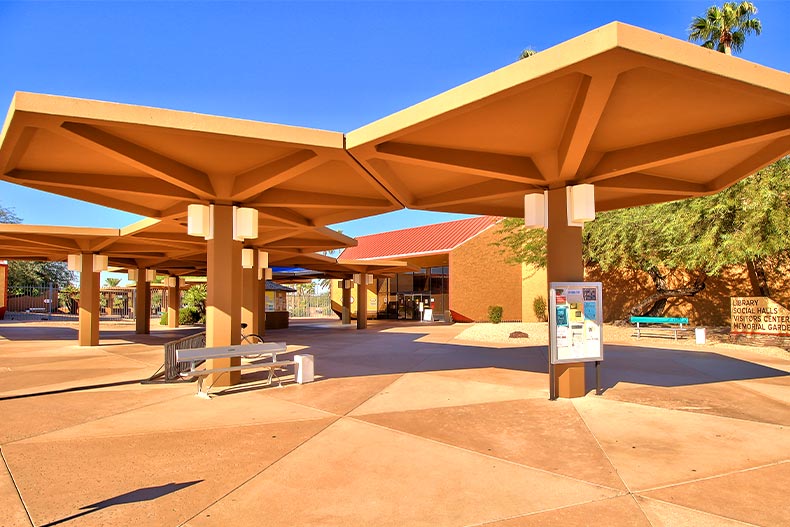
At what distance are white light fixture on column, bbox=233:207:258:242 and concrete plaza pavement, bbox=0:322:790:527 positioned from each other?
303 centimetres

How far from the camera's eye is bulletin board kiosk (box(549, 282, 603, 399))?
8.00 meters

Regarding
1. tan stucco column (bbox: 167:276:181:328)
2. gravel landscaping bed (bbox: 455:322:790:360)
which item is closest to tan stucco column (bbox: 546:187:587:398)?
gravel landscaping bed (bbox: 455:322:790:360)

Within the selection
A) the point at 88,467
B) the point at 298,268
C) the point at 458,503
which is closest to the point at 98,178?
the point at 88,467

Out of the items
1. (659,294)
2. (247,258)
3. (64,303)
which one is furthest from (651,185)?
(64,303)

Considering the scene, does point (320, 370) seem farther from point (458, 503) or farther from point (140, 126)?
point (458, 503)

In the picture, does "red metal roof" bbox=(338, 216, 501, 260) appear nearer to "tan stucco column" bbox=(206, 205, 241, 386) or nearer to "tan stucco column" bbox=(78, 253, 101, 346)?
"tan stucco column" bbox=(78, 253, 101, 346)

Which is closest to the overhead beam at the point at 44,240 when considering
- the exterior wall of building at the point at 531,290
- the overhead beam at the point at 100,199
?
the overhead beam at the point at 100,199

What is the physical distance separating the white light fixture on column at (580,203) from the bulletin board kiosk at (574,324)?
3.66 ft

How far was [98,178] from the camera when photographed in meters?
8.84

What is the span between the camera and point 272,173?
8352mm

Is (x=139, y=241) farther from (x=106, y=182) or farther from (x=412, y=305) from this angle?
(x=412, y=305)

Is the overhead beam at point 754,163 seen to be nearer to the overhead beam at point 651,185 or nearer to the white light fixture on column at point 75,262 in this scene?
the overhead beam at point 651,185

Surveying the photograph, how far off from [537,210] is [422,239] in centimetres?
2787

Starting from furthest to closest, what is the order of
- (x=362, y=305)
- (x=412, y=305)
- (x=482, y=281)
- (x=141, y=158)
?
1. (x=412, y=305)
2. (x=482, y=281)
3. (x=362, y=305)
4. (x=141, y=158)
